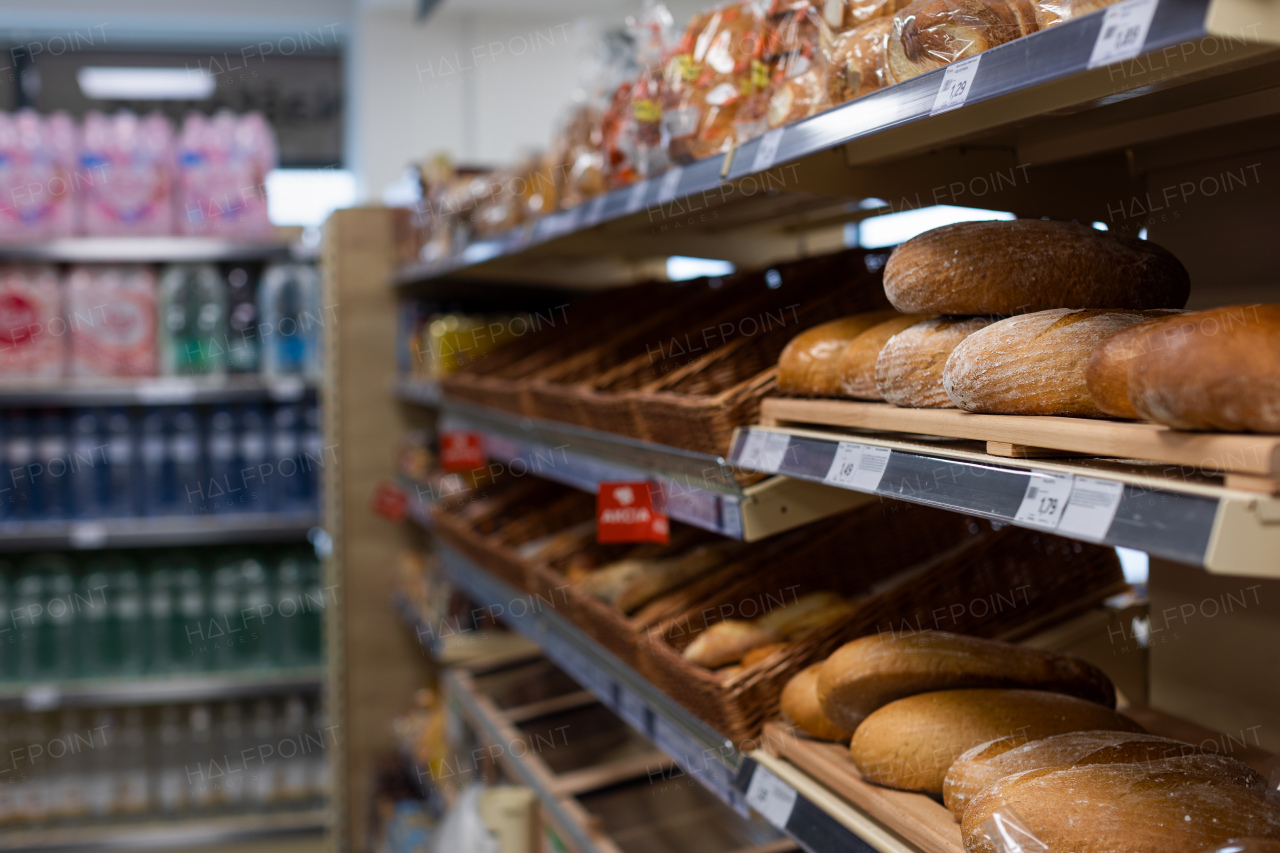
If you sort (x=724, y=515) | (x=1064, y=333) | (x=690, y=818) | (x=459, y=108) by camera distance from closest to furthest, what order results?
1. (x=1064, y=333)
2. (x=724, y=515)
3. (x=690, y=818)
4. (x=459, y=108)

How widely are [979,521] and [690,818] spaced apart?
79 cm

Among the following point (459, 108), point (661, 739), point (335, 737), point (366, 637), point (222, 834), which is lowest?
point (222, 834)

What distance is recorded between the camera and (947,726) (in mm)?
1138

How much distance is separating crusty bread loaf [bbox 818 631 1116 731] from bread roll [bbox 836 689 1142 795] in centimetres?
4

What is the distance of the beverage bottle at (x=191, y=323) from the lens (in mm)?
3896

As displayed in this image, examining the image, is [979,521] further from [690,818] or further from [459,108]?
[459,108]

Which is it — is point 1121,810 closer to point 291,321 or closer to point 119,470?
point 291,321

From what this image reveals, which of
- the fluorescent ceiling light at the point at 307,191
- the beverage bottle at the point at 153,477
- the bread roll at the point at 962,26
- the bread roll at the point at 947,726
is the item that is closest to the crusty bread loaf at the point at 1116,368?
the bread roll at the point at 962,26

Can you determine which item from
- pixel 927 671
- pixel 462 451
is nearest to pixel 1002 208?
pixel 927 671

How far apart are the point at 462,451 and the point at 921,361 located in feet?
6.14

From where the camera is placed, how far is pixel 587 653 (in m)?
1.89

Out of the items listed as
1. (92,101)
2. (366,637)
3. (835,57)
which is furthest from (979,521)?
(92,101)

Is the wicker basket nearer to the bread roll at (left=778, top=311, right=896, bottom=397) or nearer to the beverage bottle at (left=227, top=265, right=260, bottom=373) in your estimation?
the bread roll at (left=778, top=311, right=896, bottom=397)

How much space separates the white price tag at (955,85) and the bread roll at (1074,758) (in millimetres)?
589
